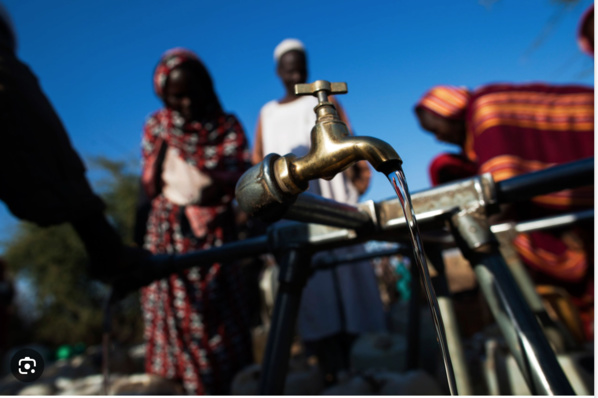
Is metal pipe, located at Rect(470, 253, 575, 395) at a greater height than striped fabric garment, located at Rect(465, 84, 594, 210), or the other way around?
striped fabric garment, located at Rect(465, 84, 594, 210)

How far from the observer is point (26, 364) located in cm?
72

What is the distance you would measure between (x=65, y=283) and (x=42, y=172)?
11830 mm

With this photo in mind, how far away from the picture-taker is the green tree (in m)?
10.6

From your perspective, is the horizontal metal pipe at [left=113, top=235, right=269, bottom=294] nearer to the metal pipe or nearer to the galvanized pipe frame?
the galvanized pipe frame

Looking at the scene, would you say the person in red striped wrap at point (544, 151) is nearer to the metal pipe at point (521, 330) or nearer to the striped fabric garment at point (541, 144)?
the striped fabric garment at point (541, 144)

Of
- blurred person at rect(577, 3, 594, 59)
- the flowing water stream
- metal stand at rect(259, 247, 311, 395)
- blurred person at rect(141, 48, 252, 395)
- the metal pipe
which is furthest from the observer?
blurred person at rect(577, 3, 594, 59)

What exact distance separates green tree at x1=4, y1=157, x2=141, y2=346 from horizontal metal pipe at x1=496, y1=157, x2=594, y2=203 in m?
10.7

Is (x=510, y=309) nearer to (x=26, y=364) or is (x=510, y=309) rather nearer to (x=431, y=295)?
(x=431, y=295)

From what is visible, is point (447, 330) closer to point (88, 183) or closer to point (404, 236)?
point (404, 236)

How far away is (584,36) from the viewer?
2.82 m

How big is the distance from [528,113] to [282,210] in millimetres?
2335

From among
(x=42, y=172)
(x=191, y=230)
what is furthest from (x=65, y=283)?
(x=42, y=172)

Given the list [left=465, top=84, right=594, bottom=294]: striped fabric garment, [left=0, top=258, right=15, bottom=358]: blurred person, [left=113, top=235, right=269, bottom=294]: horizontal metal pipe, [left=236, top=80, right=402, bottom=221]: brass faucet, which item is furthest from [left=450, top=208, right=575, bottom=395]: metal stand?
[left=0, top=258, right=15, bottom=358]: blurred person

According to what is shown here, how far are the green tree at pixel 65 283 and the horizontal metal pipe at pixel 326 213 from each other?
10.6 m
